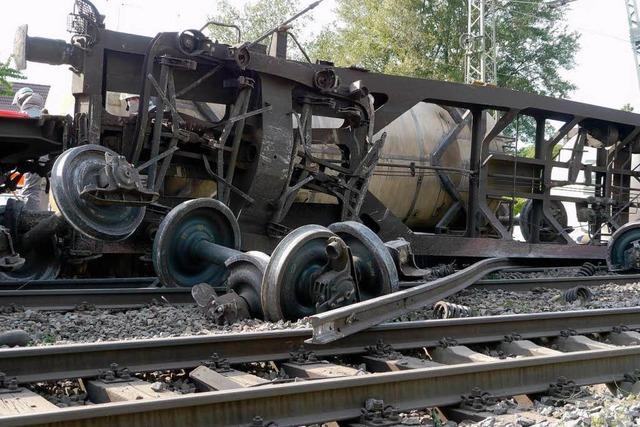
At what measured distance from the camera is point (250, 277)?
19.8 feet

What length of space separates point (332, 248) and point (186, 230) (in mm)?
2421

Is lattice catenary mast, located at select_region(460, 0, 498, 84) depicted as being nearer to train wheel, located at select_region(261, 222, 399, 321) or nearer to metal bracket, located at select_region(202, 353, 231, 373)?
train wheel, located at select_region(261, 222, 399, 321)

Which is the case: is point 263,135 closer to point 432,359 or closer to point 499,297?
point 499,297

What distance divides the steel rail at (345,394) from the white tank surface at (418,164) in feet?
20.1

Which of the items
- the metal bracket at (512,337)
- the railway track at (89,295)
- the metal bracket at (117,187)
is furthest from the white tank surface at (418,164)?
the metal bracket at (512,337)

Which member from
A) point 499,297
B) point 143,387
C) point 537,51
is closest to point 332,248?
point 143,387

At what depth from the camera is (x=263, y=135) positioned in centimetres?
862

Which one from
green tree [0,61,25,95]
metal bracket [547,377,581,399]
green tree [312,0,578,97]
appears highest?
green tree [312,0,578,97]

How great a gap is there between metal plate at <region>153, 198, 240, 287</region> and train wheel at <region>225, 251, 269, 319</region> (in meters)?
1.18

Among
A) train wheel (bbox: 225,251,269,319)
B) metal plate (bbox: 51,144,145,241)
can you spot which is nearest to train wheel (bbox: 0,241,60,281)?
metal plate (bbox: 51,144,145,241)

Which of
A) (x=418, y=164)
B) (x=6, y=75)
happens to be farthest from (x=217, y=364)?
(x=6, y=75)

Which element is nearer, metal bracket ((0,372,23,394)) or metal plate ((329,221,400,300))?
metal bracket ((0,372,23,394))

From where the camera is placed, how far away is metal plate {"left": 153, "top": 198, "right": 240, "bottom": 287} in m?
7.20

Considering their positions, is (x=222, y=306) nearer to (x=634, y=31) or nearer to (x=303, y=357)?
(x=303, y=357)
